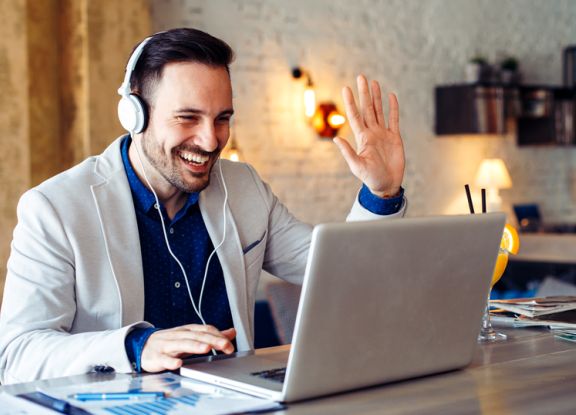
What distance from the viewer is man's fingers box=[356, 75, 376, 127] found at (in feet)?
7.24

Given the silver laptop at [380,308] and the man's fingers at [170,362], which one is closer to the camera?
the silver laptop at [380,308]

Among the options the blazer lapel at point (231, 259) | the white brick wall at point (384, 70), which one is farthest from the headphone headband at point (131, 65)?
the white brick wall at point (384, 70)

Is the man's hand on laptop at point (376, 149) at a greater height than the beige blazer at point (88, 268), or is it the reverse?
the man's hand on laptop at point (376, 149)

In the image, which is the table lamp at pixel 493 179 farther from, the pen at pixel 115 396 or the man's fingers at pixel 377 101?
the pen at pixel 115 396

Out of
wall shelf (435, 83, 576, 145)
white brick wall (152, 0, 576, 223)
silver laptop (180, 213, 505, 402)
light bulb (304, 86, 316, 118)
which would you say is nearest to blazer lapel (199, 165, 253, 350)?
silver laptop (180, 213, 505, 402)

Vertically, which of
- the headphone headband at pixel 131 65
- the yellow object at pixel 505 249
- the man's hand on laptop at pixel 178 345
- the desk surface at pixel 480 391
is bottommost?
the desk surface at pixel 480 391

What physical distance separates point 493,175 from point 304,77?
2159 millimetres

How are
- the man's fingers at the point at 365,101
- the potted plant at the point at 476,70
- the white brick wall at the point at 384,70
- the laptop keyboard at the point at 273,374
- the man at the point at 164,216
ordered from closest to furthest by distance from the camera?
the laptop keyboard at the point at 273,374 < the man at the point at 164,216 < the man's fingers at the point at 365,101 < the white brick wall at the point at 384,70 < the potted plant at the point at 476,70

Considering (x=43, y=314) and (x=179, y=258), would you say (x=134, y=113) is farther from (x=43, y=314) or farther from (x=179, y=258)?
(x=43, y=314)

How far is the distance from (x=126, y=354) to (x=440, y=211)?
664cm

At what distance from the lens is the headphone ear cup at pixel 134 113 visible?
7.61ft

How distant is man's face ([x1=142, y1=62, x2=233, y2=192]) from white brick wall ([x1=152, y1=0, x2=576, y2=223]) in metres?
4.01

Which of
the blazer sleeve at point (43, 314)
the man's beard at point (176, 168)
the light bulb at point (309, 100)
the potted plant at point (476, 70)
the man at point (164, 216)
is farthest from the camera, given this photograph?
the potted plant at point (476, 70)

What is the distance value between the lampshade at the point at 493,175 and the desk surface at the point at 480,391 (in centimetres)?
645
